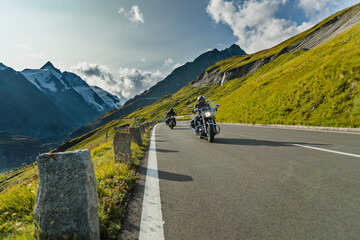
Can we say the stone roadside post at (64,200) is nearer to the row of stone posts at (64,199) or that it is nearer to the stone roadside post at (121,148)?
the row of stone posts at (64,199)

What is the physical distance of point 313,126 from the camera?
12211 mm

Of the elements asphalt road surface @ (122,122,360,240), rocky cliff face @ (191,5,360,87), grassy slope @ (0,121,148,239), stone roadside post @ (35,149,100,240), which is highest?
rocky cliff face @ (191,5,360,87)

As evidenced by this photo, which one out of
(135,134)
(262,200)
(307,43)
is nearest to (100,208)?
(262,200)

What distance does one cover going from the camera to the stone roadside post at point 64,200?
211cm

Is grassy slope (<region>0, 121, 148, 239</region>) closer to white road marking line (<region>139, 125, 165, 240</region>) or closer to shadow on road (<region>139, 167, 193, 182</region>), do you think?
white road marking line (<region>139, 125, 165, 240</region>)

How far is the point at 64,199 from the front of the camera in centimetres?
214

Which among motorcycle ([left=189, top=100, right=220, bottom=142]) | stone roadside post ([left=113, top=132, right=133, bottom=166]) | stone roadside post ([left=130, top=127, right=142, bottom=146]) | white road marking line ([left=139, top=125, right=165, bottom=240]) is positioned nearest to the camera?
white road marking line ([left=139, top=125, right=165, bottom=240])

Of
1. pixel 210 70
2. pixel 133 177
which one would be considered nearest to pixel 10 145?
pixel 210 70

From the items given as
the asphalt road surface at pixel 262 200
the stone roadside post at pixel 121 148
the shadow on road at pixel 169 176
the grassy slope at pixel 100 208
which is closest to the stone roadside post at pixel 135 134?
the stone roadside post at pixel 121 148

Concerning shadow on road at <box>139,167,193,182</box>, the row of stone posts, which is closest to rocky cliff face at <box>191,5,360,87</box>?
shadow on road at <box>139,167,193,182</box>

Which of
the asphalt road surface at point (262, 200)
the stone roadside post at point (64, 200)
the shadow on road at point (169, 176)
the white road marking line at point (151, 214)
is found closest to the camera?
the stone roadside post at point (64, 200)

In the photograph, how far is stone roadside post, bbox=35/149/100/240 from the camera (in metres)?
2.11

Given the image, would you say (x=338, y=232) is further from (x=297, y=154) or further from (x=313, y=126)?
(x=313, y=126)

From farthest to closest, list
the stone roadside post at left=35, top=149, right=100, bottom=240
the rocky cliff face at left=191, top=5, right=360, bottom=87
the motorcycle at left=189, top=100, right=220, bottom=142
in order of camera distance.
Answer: the rocky cliff face at left=191, top=5, right=360, bottom=87 → the motorcycle at left=189, top=100, right=220, bottom=142 → the stone roadside post at left=35, top=149, right=100, bottom=240
